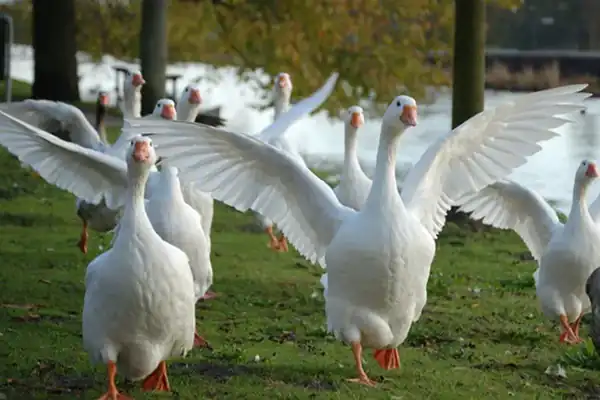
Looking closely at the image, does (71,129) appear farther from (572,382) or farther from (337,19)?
(337,19)

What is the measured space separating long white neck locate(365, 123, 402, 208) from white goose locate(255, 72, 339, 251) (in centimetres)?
90

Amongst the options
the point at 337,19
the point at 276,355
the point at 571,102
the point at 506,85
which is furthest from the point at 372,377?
the point at 506,85

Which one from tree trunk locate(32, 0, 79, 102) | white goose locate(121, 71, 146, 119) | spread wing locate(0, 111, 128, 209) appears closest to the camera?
spread wing locate(0, 111, 128, 209)

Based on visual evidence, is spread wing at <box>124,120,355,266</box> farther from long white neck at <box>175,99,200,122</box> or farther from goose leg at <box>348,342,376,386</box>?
long white neck at <box>175,99,200,122</box>

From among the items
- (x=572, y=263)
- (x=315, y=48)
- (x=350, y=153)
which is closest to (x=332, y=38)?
(x=315, y=48)

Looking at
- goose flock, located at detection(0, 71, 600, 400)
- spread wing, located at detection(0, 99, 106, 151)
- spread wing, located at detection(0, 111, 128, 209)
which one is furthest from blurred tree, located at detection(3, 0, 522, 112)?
spread wing, located at detection(0, 111, 128, 209)

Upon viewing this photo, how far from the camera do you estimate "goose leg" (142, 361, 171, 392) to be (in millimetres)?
6844

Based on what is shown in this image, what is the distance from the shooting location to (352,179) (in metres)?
10.5

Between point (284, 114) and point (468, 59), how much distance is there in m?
3.72

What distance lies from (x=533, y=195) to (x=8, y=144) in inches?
164

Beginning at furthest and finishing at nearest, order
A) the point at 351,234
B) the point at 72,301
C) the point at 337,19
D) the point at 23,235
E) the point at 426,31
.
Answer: the point at 426,31
the point at 337,19
the point at 23,235
the point at 72,301
the point at 351,234

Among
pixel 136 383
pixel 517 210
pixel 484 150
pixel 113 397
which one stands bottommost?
pixel 136 383

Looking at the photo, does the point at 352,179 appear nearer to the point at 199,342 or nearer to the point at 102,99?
the point at 199,342

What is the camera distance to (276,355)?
26.1 feet
